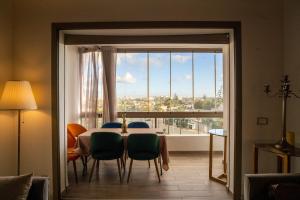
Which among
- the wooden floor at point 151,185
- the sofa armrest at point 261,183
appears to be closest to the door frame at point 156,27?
the wooden floor at point 151,185

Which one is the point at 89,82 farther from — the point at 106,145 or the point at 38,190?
the point at 38,190

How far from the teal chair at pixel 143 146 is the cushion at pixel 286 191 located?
227 centimetres

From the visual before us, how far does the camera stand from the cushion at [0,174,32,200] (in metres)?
1.81

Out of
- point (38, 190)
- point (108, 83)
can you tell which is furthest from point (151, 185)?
point (108, 83)

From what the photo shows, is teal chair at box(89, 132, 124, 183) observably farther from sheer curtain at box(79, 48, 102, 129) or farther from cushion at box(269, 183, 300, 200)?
cushion at box(269, 183, 300, 200)

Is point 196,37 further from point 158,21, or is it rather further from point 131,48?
point 131,48

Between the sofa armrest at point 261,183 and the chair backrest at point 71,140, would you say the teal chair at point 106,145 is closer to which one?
the chair backrest at point 71,140

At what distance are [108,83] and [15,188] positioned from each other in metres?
4.29

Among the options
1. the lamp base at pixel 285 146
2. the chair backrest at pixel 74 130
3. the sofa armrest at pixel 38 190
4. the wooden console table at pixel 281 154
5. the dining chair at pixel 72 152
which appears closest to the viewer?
the sofa armrest at pixel 38 190

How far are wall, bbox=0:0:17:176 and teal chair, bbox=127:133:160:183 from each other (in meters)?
1.71

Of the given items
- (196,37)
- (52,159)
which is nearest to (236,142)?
(196,37)

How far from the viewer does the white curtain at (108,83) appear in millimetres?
5961

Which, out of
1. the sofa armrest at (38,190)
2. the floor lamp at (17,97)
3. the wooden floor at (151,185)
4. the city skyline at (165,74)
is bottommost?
the wooden floor at (151,185)

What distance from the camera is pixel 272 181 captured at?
6.88ft
